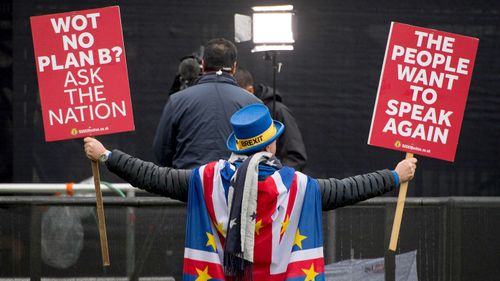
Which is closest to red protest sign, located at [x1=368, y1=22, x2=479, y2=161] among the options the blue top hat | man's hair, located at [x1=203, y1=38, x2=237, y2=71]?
man's hair, located at [x1=203, y1=38, x2=237, y2=71]

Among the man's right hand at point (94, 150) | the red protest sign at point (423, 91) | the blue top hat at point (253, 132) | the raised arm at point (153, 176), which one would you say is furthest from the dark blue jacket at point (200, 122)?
the blue top hat at point (253, 132)

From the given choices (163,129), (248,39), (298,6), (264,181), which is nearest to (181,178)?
(264,181)

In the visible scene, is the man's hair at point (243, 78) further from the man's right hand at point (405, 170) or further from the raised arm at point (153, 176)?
the raised arm at point (153, 176)

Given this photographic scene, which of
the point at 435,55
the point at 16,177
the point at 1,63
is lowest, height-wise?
the point at 16,177

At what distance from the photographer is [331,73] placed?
33.1 ft

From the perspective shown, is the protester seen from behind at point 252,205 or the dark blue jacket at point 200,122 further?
the dark blue jacket at point 200,122

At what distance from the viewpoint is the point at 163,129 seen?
6.85 meters

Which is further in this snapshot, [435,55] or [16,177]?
[16,177]

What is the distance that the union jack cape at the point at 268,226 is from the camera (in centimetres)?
505

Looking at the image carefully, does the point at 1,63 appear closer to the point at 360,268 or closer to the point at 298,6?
the point at 298,6

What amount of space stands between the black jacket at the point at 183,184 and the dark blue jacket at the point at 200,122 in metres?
1.35

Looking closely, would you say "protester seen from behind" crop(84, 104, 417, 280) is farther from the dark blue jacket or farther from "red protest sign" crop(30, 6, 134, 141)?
the dark blue jacket

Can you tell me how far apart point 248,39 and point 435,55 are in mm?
3226

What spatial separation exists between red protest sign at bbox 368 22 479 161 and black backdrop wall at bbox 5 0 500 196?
363 cm
